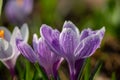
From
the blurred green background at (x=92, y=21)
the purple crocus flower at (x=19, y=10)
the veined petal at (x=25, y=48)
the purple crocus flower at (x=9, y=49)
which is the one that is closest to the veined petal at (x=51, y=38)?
the veined petal at (x=25, y=48)

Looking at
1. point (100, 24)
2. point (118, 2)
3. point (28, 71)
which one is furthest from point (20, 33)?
point (118, 2)

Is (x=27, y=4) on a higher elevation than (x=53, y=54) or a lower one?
lower

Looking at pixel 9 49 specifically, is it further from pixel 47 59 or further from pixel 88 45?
pixel 88 45

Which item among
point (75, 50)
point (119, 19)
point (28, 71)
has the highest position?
Result: point (75, 50)

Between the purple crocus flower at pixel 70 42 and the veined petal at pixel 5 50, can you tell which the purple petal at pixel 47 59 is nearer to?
the purple crocus flower at pixel 70 42

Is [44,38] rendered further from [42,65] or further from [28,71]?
[28,71]

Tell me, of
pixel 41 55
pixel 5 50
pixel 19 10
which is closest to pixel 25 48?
pixel 41 55

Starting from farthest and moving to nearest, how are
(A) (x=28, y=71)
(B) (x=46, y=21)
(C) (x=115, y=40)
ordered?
1. (B) (x=46, y=21)
2. (C) (x=115, y=40)
3. (A) (x=28, y=71)

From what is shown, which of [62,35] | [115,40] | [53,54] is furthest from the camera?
[115,40]
